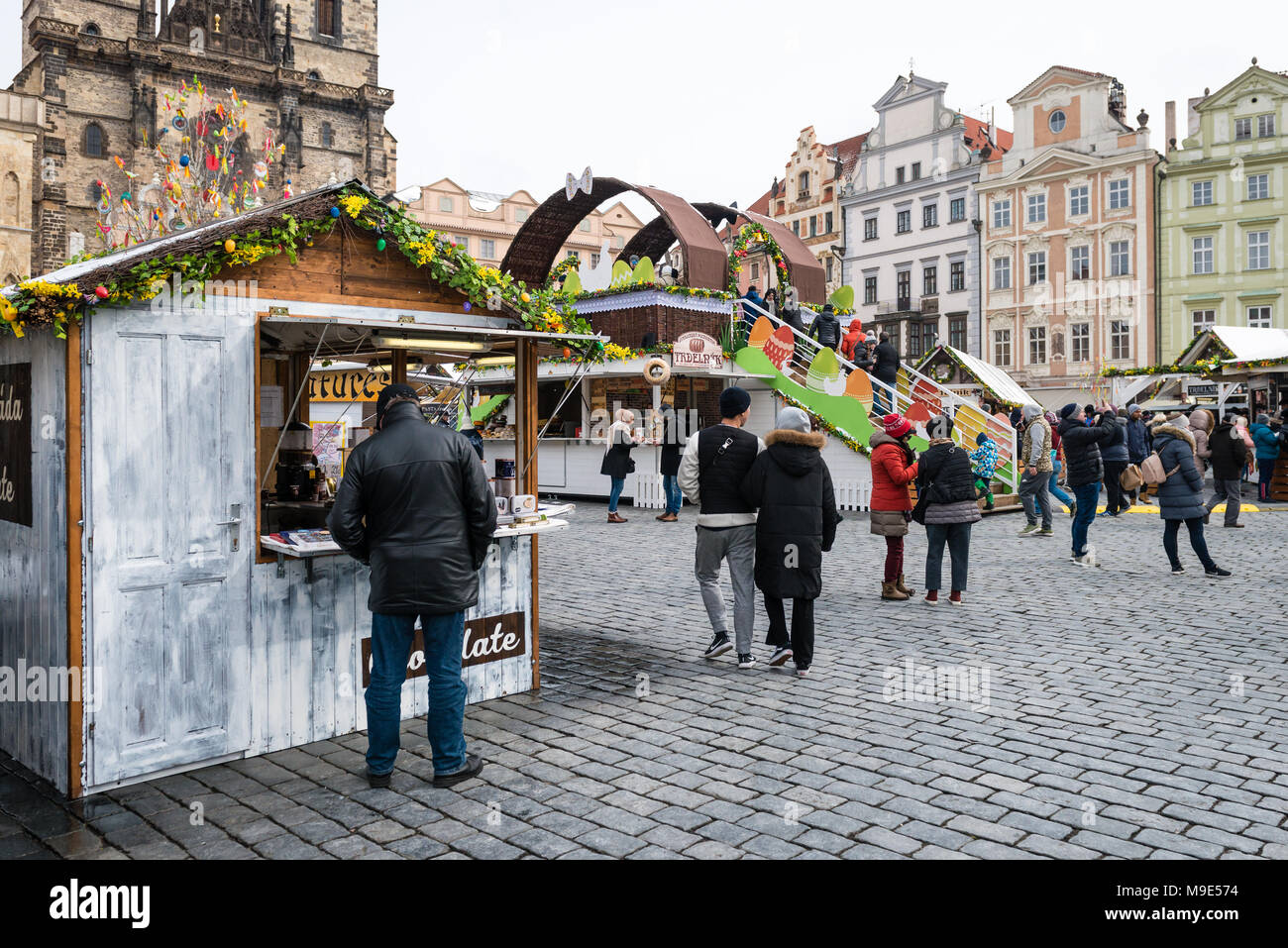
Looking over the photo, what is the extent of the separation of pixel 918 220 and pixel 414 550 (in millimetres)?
52566

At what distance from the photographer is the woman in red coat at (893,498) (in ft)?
32.2

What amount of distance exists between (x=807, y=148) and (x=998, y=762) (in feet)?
193

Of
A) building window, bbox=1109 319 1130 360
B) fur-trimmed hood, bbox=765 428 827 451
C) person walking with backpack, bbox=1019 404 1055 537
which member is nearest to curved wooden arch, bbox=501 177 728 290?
person walking with backpack, bbox=1019 404 1055 537

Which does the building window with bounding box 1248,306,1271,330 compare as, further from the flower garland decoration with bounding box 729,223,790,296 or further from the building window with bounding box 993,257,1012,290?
the flower garland decoration with bounding box 729,223,790,296

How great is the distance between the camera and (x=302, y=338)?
7.09 m

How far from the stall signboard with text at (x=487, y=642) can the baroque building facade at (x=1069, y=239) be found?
44.2 metres

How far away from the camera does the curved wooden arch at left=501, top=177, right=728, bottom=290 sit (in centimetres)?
1959

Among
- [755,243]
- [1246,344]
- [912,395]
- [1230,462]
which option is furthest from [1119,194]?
[1230,462]

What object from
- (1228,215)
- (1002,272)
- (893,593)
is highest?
(1228,215)

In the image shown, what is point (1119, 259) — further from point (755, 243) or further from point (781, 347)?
point (781, 347)

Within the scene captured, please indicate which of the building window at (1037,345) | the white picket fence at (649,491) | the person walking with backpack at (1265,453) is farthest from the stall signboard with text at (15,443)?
the building window at (1037,345)

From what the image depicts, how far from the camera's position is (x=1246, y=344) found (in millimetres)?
22000

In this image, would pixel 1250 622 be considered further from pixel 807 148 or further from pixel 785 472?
pixel 807 148
